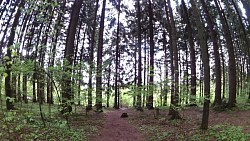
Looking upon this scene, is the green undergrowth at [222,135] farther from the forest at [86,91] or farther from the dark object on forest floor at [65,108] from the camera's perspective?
the dark object on forest floor at [65,108]

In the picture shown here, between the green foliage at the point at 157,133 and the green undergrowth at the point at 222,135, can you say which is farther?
the green foliage at the point at 157,133

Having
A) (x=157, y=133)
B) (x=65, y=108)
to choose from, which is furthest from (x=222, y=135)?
(x=65, y=108)

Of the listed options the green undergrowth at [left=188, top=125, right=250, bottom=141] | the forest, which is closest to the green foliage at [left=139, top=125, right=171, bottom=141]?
the forest

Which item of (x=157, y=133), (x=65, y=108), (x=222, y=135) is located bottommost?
(x=157, y=133)

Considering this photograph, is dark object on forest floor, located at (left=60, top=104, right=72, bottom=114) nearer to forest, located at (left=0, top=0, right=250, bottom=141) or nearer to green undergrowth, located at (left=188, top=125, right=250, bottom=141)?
forest, located at (left=0, top=0, right=250, bottom=141)

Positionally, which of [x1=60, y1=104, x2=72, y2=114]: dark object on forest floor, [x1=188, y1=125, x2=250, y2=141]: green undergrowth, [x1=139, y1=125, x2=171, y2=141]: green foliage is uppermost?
[x1=60, y1=104, x2=72, y2=114]: dark object on forest floor

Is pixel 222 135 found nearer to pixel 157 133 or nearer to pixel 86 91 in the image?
pixel 157 133

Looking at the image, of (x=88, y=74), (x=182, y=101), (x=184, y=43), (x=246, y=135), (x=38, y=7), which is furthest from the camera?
(x=184, y=43)

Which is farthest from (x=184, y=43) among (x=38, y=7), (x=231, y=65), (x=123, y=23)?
(x=38, y=7)

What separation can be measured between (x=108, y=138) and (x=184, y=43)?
786 inches

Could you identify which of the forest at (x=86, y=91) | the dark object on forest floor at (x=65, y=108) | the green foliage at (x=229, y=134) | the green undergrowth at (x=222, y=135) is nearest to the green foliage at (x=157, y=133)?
the forest at (x=86, y=91)

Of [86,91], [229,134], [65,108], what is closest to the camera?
[229,134]

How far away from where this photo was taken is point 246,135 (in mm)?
8156

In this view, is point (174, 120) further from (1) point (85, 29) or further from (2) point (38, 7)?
(1) point (85, 29)
